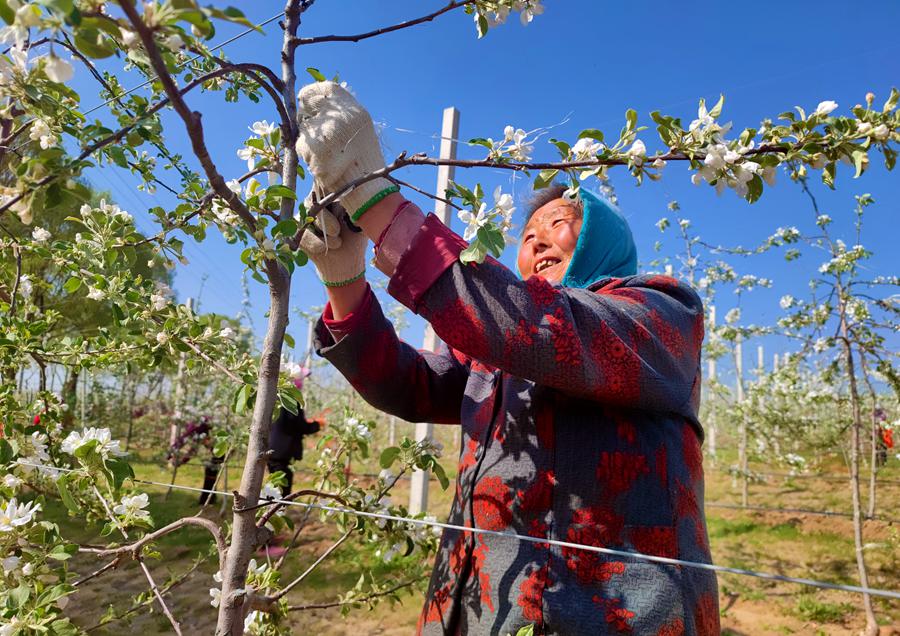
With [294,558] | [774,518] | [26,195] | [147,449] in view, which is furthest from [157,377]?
[26,195]

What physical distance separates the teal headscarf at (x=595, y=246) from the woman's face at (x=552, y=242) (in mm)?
41

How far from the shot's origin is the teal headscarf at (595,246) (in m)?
1.49

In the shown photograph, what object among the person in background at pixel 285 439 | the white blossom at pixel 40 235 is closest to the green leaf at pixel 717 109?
the white blossom at pixel 40 235

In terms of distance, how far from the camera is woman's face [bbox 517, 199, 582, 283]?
1.58m

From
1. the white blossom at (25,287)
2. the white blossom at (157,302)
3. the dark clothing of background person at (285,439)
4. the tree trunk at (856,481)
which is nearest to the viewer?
the white blossom at (157,302)

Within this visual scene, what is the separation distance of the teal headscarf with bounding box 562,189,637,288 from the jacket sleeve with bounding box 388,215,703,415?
1.23 ft

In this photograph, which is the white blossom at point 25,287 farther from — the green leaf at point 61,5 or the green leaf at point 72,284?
the green leaf at point 61,5

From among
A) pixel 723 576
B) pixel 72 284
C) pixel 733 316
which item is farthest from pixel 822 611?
pixel 72 284

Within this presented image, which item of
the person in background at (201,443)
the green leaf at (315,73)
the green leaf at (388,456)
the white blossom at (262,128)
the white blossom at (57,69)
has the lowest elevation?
the person in background at (201,443)

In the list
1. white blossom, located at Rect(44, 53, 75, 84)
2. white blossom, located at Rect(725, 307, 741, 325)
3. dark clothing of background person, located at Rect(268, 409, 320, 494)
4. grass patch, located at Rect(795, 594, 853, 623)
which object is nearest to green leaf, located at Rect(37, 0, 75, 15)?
white blossom, located at Rect(44, 53, 75, 84)

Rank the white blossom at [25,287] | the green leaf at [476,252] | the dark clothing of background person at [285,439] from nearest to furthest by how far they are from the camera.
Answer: the green leaf at [476,252] → the white blossom at [25,287] → the dark clothing of background person at [285,439]

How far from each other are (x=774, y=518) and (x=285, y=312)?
814 centimetres

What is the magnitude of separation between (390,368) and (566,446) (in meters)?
0.59

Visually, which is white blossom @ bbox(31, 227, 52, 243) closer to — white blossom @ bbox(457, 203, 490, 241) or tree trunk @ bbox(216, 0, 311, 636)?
tree trunk @ bbox(216, 0, 311, 636)
